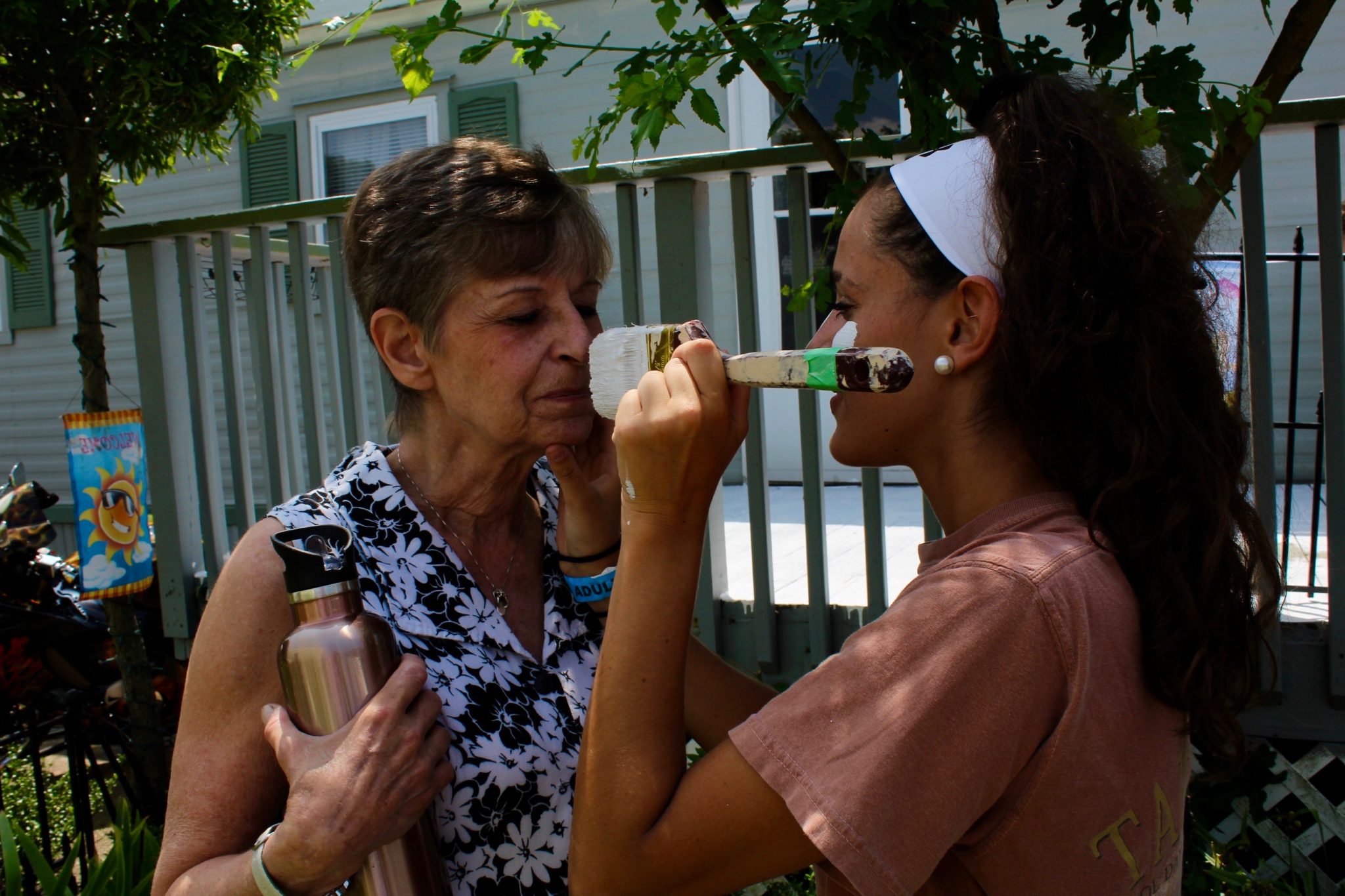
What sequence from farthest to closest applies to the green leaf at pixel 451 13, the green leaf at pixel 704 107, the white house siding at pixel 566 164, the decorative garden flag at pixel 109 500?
the white house siding at pixel 566 164 < the decorative garden flag at pixel 109 500 < the green leaf at pixel 451 13 < the green leaf at pixel 704 107

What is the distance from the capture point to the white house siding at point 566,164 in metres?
6.36

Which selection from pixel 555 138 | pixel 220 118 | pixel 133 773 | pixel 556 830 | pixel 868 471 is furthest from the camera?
pixel 555 138

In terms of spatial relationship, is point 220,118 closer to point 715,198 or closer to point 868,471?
point 868,471

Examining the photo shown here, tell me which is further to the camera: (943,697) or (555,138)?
(555,138)

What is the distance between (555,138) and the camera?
8.06m

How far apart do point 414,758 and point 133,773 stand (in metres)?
3.47

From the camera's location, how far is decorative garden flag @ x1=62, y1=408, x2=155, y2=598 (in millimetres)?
3664

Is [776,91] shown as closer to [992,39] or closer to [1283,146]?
[992,39]

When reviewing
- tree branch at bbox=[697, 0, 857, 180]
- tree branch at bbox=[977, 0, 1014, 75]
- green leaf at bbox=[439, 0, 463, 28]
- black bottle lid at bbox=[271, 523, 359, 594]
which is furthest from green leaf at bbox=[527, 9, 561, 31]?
black bottle lid at bbox=[271, 523, 359, 594]

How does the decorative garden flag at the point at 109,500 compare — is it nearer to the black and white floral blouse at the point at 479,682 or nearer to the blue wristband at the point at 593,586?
the black and white floral blouse at the point at 479,682

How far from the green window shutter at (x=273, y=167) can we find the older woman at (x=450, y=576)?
7758mm

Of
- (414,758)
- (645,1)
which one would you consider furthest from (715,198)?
(414,758)

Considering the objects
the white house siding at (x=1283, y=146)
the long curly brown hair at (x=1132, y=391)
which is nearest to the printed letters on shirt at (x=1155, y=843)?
the long curly brown hair at (x=1132, y=391)

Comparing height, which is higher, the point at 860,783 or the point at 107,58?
the point at 107,58
